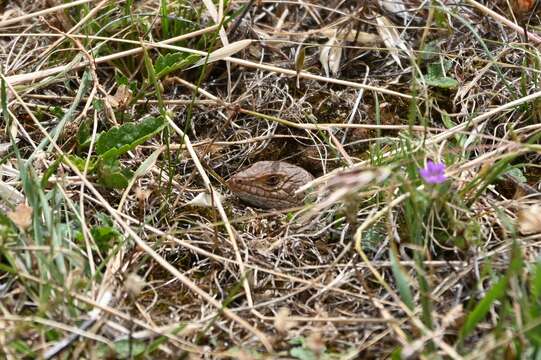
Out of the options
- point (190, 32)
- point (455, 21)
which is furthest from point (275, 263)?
point (455, 21)

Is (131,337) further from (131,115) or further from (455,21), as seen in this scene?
(455,21)

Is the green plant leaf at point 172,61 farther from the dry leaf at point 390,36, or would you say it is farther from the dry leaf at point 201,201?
the dry leaf at point 390,36

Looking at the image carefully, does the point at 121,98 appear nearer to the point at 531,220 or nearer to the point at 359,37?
the point at 359,37

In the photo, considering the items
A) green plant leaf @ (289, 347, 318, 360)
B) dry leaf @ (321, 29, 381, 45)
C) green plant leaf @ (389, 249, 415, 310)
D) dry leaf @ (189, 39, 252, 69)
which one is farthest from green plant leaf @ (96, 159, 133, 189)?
dry leaf @ (321, 29, 381, 45)

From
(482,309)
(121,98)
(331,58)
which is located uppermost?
(121,98)

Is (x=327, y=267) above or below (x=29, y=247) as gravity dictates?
below

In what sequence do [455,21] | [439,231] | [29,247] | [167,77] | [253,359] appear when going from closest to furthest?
[253,359], [29,247], [439,231], [167,77], [455,21]

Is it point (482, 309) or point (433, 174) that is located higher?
point (433, 174)

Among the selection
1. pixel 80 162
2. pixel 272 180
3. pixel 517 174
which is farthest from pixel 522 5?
pixel 80 162
